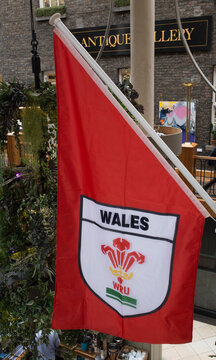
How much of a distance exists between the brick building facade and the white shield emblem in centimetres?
862

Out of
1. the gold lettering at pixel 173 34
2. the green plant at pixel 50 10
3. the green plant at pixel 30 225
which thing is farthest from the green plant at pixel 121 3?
the green plant at pixel 30 225

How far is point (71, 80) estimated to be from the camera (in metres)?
2.10

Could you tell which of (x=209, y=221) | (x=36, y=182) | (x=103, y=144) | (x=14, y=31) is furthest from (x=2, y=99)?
(x=14, y=31)

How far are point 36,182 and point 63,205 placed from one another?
85 cm

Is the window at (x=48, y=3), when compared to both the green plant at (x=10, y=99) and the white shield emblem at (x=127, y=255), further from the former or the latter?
the white shield emblem at (x=127, y=255)

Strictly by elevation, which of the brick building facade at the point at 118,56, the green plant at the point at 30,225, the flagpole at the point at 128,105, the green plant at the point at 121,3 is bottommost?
the green plant at the point at 30,225

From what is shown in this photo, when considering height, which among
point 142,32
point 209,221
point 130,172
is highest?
point 142,32

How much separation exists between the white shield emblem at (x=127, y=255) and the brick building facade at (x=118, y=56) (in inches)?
339

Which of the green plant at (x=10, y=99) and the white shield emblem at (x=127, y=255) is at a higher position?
the green plant at (x=10, y=99)

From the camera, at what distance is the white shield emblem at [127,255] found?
6.48ft

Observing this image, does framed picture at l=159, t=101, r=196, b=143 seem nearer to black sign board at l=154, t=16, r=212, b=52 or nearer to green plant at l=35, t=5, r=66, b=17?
black sign board at l=154, t=16, r=212, b=52

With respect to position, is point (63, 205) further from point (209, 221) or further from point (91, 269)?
point (209, 221)

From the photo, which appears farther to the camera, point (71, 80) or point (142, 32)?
point (142, 32)

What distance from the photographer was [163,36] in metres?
10.2
